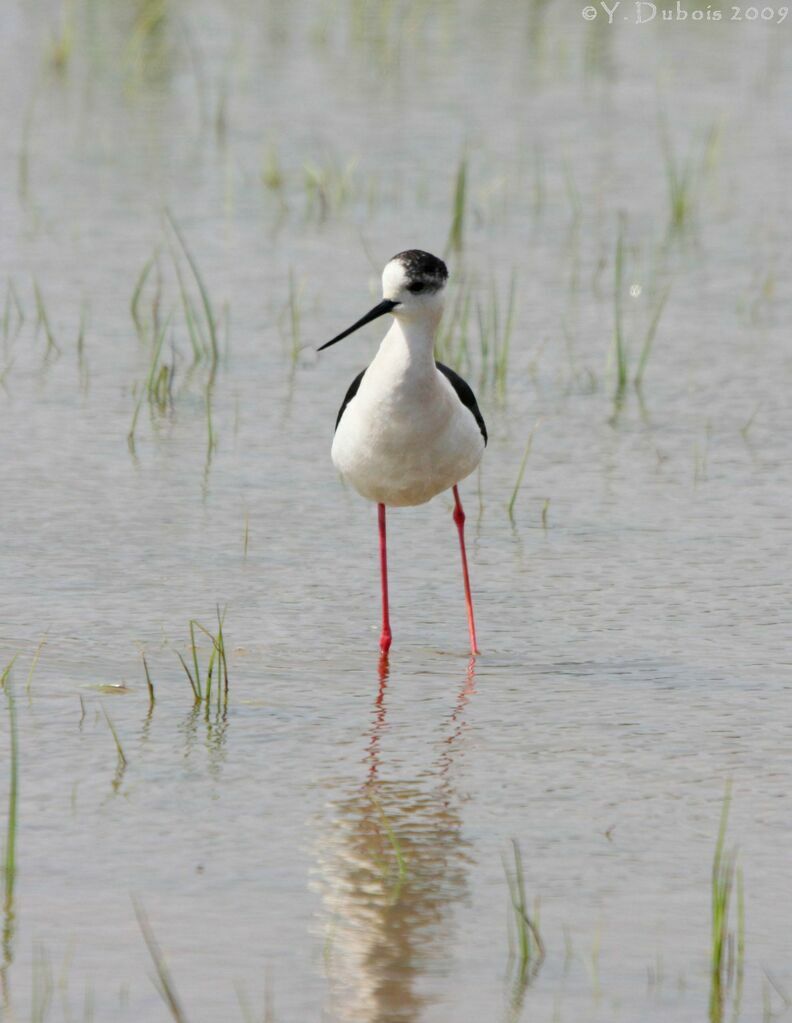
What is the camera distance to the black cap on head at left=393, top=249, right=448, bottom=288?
5090 millimetres

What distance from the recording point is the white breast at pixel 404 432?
16.8ft

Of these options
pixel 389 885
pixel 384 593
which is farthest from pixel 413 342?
pixel 389 885

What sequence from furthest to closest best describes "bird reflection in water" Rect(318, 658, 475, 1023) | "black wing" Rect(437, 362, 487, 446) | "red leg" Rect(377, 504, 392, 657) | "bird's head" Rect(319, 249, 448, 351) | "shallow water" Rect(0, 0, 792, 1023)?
"black wing" Rect(437, 362, 487, 446)
"red leg" Rect(377, 504, 392, 657)
"bird's head" Rect(319, 249, 448, 351)
"shallow water" Rect(0, 0, 792, 1023)
"bird reflection in water" Rect(318, 658, 475, 1023)

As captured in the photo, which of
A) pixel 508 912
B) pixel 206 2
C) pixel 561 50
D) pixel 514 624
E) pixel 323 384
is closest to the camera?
pixel 508 912

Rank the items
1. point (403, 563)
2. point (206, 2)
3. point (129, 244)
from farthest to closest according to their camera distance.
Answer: point (206, 2) → point (129, 244) → point (403, 563)

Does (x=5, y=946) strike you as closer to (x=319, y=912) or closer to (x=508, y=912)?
(x=319, y=912)

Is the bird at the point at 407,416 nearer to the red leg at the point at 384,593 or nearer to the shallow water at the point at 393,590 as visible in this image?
the red leg at the point at 384,593

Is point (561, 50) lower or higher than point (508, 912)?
higher

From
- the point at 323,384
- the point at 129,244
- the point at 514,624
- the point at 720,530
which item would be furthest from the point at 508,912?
the point at 129,244

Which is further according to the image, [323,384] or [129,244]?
[129,244]

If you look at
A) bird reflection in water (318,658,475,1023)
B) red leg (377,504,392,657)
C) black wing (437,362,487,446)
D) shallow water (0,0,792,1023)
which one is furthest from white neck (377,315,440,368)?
bird reflection in water (318,658,475,1023)

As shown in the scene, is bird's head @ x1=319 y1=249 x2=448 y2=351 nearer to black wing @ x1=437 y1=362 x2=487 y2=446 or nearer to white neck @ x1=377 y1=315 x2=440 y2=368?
white neck @ x1=377 y1=315 x2=440 y2=368

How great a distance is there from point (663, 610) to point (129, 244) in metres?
5.07

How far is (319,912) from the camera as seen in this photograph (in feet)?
12.0
